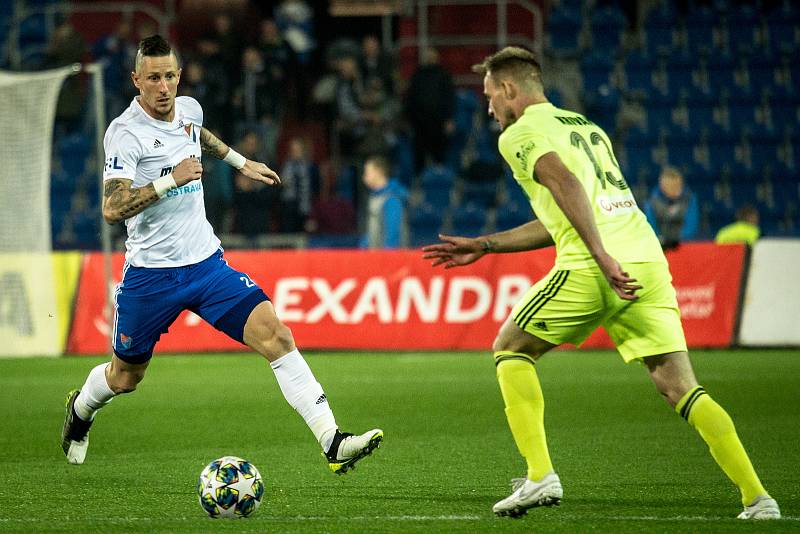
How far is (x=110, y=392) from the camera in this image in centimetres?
799

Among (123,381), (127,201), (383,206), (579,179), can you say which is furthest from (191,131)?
(383,206)

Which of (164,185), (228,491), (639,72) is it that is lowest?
(228,491)

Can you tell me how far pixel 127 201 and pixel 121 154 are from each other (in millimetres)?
329

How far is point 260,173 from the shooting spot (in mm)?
8031

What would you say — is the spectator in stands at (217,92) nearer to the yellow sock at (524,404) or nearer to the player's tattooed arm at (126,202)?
the player's tattooed arm at (126,202)

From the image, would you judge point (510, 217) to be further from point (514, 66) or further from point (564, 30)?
point (514, 66)

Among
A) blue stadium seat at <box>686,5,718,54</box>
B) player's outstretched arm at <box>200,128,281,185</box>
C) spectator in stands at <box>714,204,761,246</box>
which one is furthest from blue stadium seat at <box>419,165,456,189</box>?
player's outstretched arm at <box>200,128,281,185</box>

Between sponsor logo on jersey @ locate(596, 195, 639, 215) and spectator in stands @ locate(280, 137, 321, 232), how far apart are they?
42.2ft

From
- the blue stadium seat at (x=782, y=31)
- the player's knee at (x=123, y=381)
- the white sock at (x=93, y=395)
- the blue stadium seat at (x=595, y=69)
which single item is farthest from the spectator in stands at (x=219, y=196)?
the player's knee at (x=123, y=381)

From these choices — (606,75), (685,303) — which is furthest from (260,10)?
(685,303)

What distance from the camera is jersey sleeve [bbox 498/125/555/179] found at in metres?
6.06

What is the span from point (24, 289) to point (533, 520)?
1105cm

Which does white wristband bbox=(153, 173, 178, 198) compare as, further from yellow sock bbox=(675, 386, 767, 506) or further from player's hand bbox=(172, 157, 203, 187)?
yellow sock bbox=(675, 386, 767, 506)

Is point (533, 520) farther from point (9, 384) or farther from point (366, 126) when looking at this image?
point (366, 126)
